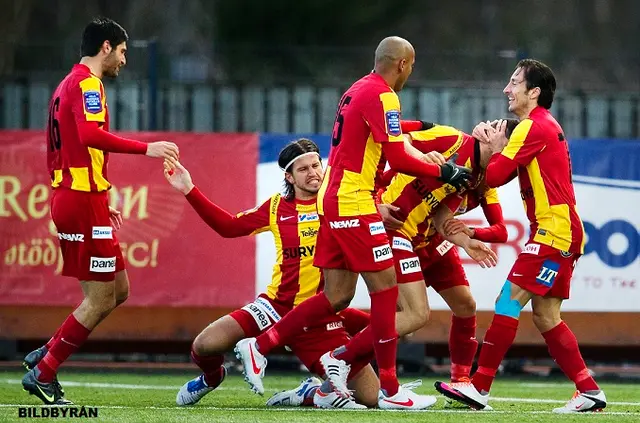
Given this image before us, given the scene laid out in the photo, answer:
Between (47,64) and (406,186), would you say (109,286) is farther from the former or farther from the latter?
(47,64)

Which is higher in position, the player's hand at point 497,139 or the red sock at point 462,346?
Result: the player's hand at point 497,139

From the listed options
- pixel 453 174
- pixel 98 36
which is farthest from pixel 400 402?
pixel 98 36

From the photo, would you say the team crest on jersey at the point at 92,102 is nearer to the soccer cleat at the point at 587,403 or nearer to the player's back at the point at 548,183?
the player's back at the point at 548,183

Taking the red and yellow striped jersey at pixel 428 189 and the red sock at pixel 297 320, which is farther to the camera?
the red and yellow striped jersey at pixel 428 189

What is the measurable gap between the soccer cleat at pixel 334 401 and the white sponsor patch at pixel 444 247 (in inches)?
49.5

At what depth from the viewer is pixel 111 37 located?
9.77 meters

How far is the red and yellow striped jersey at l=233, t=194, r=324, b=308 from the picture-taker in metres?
9.99

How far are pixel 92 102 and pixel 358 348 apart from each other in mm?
2178

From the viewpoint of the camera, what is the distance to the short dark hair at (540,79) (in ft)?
31.6

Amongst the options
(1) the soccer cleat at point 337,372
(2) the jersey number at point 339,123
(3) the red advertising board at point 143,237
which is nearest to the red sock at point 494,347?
(1) the soccer cleat at point 337,372

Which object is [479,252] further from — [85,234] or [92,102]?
[92,102]

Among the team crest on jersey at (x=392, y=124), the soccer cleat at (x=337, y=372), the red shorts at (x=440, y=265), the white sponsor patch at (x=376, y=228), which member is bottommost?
the soccer cleat at (x=337, y=372)

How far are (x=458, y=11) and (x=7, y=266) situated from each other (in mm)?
22487

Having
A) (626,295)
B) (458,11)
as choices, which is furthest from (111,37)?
(458,11)
